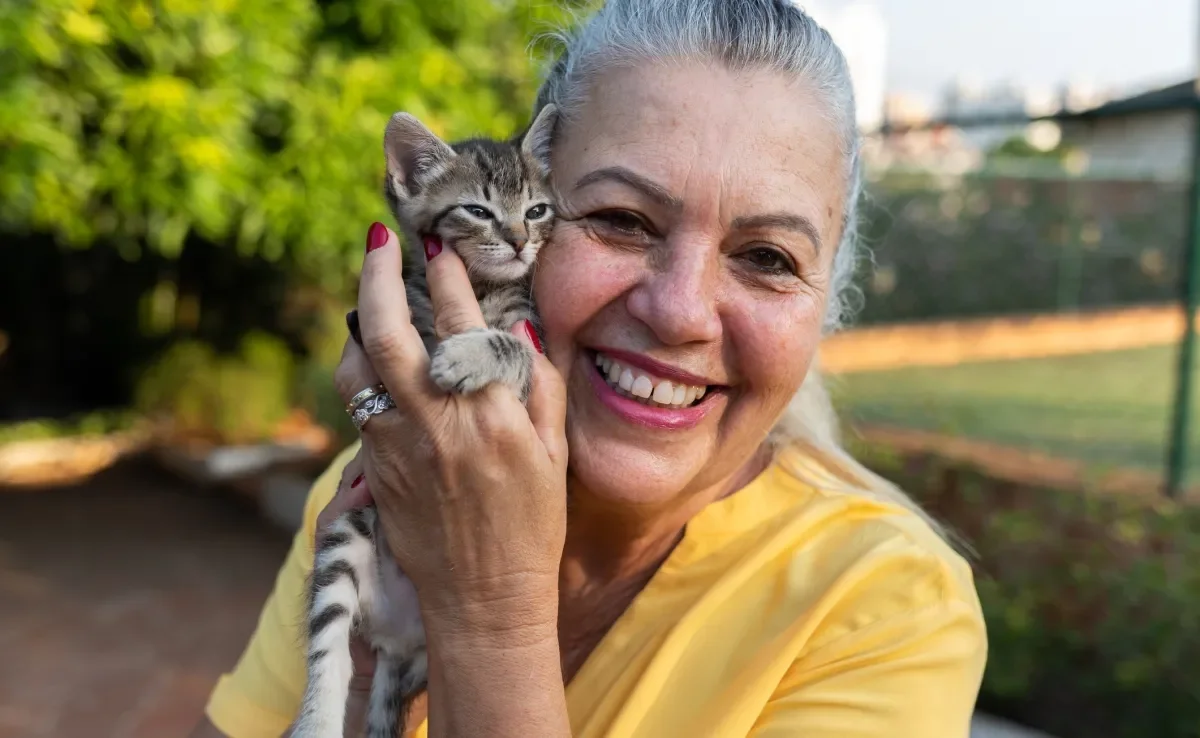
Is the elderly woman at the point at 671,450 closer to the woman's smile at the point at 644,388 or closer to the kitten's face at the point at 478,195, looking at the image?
the woman's smile at the point at 644,388

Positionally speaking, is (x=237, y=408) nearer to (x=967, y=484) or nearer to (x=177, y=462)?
(x=177, y=462)

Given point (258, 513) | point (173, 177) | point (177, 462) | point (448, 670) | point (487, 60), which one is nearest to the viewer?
point (448, 670)

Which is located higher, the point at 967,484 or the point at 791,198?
the point at 791,198

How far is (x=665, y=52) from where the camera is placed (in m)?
1.78

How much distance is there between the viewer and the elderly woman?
5.38 ft

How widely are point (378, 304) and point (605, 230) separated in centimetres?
44

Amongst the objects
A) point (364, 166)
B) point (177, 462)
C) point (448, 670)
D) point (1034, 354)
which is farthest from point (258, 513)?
point (1034, 354)

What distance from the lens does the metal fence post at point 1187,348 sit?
534 cm

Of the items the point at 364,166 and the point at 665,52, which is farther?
the point at 364,166

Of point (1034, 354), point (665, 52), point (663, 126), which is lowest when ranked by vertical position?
point (1034, 354)

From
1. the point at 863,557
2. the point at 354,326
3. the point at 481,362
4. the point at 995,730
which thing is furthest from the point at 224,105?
the point at 995,730

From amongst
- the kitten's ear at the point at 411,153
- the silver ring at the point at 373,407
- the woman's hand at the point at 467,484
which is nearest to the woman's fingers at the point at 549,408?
the woman's hand at the point at 467,484

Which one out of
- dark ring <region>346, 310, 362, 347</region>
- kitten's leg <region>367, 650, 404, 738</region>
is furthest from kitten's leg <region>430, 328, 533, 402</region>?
kitten's leg <region>367, 650, 404, 738</region>

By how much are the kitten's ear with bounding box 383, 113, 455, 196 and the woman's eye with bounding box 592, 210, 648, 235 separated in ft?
2.11
